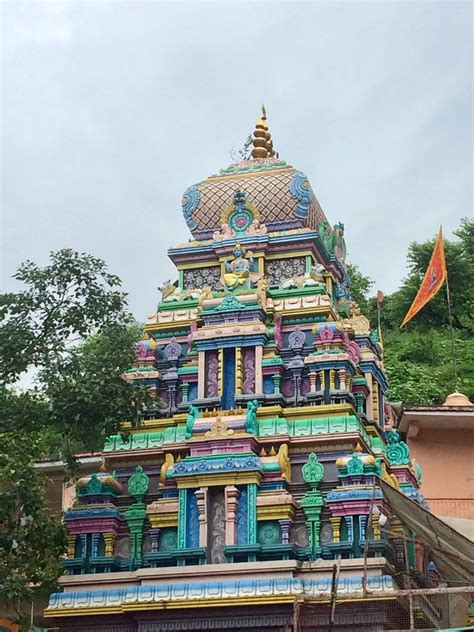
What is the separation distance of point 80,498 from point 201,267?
5810 millimetres

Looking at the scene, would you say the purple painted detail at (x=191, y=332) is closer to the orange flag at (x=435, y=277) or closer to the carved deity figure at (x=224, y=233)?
the carved deity figure at (x=224, y=233)

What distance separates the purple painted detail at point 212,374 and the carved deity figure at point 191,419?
0.67 meters

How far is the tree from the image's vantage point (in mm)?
16578

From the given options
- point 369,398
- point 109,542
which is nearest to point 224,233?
point 369,398

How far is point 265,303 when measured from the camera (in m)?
20.9

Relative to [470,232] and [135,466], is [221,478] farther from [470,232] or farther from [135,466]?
[470,232]

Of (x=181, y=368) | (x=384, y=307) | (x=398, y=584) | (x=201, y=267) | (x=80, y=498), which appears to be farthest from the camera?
(x=384, y=307)

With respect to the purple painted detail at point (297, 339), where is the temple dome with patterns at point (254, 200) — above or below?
above

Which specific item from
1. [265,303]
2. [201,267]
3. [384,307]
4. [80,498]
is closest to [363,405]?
[265,303]

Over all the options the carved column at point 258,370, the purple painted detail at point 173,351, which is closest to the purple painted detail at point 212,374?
the carved column at point 258,370

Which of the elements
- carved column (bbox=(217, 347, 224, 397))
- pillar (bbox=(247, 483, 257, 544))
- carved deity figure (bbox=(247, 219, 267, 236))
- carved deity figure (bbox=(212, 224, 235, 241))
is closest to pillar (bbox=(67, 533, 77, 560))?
pillar (bbox=(247, 483, 257, 544))

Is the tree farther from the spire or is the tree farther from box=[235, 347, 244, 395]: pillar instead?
the spire

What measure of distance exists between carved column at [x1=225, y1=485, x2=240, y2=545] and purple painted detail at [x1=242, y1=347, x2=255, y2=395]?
2.33 m

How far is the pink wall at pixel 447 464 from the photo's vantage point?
27531mm
